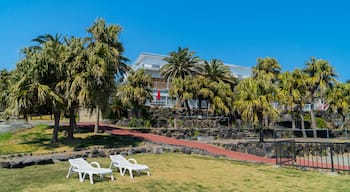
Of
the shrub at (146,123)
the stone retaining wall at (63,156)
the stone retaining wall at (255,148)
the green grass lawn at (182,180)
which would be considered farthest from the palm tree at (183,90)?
the green grass lawn at (182,180)

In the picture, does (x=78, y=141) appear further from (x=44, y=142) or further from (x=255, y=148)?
(x=255, y=148)

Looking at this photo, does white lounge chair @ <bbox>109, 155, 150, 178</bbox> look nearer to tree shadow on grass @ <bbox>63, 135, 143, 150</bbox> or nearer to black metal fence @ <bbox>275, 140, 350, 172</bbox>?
tree shadow on grass @ <bbox>63, 135, 143, 150</bbox>

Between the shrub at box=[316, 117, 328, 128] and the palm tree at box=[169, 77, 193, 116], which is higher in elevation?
the palm tree at box=[169, 77, 193, 116]

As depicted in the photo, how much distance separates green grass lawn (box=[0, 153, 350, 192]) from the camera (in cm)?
702

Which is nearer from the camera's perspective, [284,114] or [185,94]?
[185,94]

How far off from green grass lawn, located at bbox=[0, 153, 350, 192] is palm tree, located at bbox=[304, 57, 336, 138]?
21505mm

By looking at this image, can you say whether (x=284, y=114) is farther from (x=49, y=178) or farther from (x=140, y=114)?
(x=49, y=178)

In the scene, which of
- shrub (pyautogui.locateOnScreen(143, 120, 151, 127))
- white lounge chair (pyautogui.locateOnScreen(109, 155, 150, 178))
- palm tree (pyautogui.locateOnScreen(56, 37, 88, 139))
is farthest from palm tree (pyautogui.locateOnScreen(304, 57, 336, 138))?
white lounge chair (pyautogui.locateOnScreen(109, 155, 150, 178))

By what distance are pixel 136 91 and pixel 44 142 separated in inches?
500

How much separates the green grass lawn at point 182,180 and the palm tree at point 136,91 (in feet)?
56.6

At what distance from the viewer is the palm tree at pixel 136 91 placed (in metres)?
27.8

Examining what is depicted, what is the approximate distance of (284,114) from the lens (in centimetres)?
3725

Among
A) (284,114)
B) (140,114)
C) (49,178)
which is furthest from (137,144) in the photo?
(284,114)

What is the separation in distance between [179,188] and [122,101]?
22372 mm
